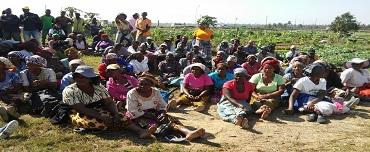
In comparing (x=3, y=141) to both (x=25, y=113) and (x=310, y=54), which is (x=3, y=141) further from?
(x=310, y=54)

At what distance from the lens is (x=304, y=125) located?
7.42 meters

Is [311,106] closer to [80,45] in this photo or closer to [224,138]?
[224,138]

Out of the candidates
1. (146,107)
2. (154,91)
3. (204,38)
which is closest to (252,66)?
(204,38)

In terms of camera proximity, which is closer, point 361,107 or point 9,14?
point 361,107

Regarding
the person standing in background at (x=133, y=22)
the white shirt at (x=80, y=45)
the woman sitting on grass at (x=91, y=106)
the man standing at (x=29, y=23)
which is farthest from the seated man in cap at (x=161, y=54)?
the woman sitting on grass at (x=91, y=106)

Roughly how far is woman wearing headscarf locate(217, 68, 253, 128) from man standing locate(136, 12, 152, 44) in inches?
332

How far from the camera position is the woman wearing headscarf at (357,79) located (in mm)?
9492

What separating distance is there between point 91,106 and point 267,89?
11.8 feet

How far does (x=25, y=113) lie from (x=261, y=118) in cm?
420

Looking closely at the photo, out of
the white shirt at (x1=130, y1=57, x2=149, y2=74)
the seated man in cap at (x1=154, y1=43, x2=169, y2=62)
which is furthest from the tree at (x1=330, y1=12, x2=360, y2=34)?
the white shirt at (x1=130, y1=57, x2=149, y2=74)

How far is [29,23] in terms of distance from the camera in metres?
13.8

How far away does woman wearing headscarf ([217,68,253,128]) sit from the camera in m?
7.52

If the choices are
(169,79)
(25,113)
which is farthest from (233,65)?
(25,113)

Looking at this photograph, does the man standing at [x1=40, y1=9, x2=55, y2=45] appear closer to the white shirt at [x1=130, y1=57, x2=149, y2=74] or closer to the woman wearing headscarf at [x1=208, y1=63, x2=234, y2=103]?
the white shirt at [x1=130, y1=57, x2=149, y2=74]
